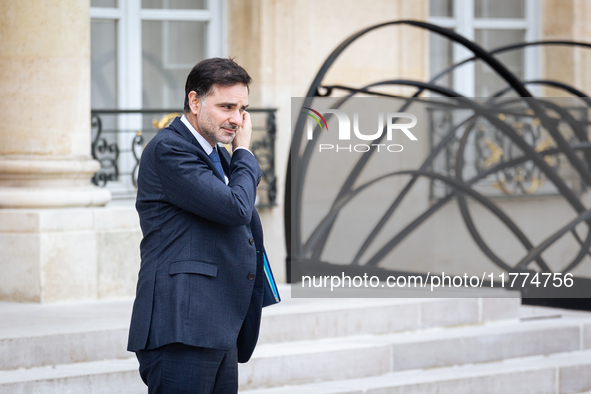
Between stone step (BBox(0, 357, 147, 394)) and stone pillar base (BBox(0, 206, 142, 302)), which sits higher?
stone pillar base (BBox(0, 206, 142, 302))

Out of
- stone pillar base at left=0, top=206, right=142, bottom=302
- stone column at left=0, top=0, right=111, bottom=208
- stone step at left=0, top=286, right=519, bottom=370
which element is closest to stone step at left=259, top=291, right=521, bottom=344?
stone step at left=0, top=286, right=519, bottom=370

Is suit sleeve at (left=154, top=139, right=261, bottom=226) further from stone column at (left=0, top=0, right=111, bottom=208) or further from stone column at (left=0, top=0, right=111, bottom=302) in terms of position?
stone column at (left=0, top=0, right=111, bottom=208)

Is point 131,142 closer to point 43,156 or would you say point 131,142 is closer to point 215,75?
point 43,156

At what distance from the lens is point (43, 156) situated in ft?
17.5

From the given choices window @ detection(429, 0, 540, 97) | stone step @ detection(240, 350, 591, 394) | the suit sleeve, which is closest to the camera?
the suit sleeve

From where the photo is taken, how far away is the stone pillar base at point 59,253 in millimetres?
5145

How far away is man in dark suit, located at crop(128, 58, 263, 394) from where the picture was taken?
A: 2295 mm

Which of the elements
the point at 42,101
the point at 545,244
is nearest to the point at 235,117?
the point at 42,101

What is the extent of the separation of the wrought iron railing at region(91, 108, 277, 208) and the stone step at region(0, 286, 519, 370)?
138 cm

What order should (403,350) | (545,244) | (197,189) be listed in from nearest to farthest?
(197,189), (403,350), (545,244)

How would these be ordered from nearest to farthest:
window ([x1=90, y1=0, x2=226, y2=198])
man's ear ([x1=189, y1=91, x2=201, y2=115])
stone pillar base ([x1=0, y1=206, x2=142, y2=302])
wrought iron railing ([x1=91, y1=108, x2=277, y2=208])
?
1. man's ear ([x1=189, y1=91, x2=201, y2=115])
2. stone pillar base ([x1=0, y1=206, x2=142, y2=302])
3. wrought iron railing ([x1=91, y1=108, x2=277, y2=208])
4. window ([x1=90, y1=0, x2=226, y2=198])

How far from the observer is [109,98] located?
7047 millimetres

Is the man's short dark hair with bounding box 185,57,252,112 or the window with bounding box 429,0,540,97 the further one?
the window with bounding box 429,0,540,97

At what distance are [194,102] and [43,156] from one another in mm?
3253
